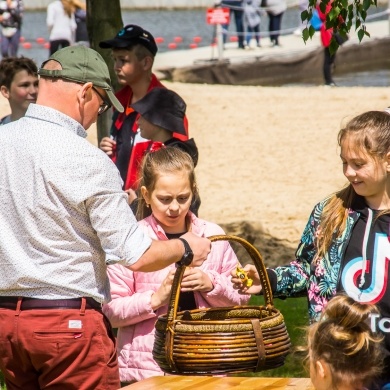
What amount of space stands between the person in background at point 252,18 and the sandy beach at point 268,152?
5.25m

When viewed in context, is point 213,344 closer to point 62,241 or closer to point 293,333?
point 62,241

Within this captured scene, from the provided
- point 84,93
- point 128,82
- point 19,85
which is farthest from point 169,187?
point 19,85

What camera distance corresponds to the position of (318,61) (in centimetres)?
2208

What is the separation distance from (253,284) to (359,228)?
522 mm

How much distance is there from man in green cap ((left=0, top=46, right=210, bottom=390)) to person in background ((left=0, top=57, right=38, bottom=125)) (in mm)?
2613

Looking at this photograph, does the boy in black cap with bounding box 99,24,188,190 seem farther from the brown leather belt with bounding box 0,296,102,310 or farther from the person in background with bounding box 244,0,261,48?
the person in background with bounding box 244,0,261,48

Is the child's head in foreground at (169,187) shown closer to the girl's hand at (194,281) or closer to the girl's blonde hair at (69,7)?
the girl's hand at (194,281)

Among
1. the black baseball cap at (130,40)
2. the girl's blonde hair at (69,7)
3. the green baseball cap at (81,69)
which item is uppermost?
the green baseball cap at (81,69)

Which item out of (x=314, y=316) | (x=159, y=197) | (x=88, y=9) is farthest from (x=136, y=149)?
(x=88, y=9)

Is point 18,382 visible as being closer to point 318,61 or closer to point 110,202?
point 110,202

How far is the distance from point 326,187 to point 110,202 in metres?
9.01

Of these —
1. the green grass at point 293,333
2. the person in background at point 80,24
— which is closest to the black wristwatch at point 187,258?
the green grass at point 293,333

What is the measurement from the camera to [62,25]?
19.7 m

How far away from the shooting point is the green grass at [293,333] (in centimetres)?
623
